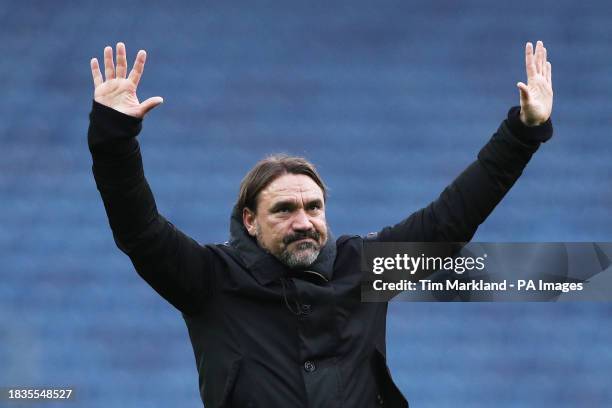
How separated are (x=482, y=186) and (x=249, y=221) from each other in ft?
1.94

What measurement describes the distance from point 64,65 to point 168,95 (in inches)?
20.6

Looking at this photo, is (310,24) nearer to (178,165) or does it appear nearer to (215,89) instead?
(215,89)

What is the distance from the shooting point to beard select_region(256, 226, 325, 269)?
8.91 ft

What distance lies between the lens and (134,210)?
8.29 ft

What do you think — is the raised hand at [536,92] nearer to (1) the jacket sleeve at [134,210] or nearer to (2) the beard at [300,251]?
(2) the beard at [300,251]

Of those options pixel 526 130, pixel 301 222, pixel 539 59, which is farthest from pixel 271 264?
pixel 539 59

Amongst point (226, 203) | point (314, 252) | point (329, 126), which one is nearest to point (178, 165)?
point (226, 203)

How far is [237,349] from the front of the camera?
8.58ft

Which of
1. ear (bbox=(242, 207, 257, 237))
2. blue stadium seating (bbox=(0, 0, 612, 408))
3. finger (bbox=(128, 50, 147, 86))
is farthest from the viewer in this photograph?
blue stadium seating (bbox=(0, 0, 612, 408))

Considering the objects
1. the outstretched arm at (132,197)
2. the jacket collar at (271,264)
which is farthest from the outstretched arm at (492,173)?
the outstretched arm at (132,197)

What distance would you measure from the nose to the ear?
5.1 inches

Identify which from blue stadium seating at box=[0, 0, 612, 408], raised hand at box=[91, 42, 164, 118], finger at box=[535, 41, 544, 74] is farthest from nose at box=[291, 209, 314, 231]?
blue stadium seating at box=[0, 0, 612, 408]

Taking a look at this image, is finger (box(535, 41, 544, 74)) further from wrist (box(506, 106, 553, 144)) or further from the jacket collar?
the jacket collar

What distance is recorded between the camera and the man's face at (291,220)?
2.72 m
